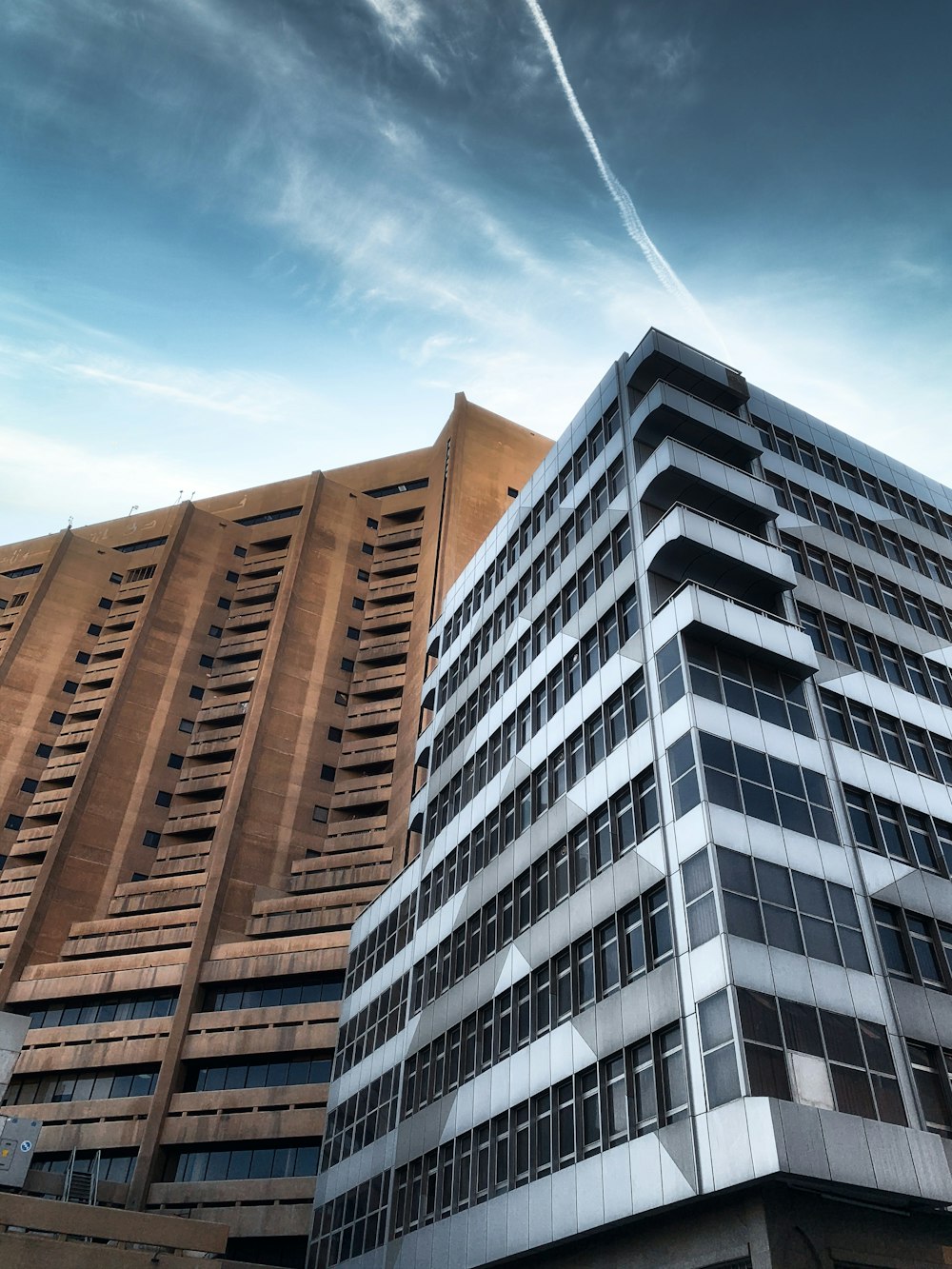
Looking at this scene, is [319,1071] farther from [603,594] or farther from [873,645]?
[873,645]

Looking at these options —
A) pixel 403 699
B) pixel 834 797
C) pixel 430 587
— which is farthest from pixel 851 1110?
pixel 430 587

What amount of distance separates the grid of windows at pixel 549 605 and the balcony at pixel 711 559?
224 centimetres

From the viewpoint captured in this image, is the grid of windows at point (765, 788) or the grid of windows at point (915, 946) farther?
the grid of windows at point (765, 788)

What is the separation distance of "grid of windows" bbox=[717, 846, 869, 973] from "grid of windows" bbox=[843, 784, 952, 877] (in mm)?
3070

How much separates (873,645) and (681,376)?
1226 cm

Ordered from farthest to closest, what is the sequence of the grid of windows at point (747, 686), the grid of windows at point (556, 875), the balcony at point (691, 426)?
the balcony at point (691, 426)
the grid of windows at point (556, 875)
the grid of windows at point (747, 686)

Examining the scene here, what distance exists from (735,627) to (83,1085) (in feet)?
154

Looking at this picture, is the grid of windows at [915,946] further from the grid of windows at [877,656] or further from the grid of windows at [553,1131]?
the grid of windows at [877,656]

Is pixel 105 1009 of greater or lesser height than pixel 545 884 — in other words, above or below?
above

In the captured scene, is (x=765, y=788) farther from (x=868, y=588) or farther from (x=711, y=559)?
(x=868, y=588)

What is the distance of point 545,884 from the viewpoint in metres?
31.0

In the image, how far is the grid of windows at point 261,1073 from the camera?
50938 millimetres

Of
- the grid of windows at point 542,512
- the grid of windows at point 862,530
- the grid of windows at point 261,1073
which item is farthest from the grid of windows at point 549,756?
the grid of windows at point 261,1073

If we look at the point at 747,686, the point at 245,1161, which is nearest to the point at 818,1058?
the point at 747,686
